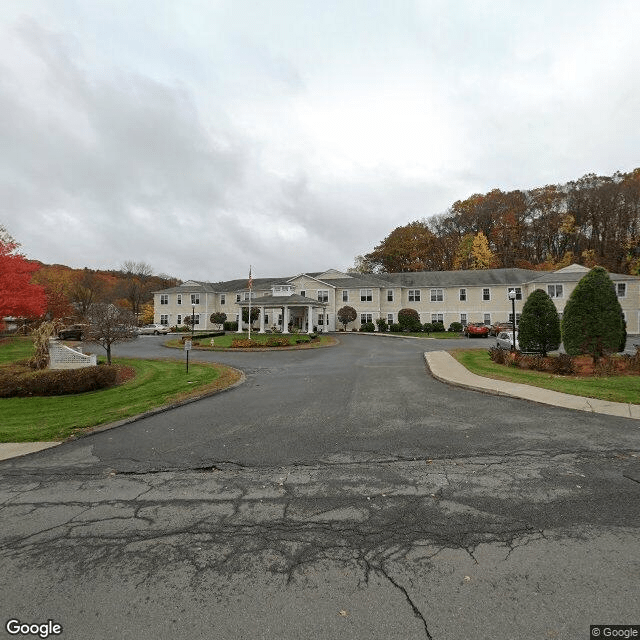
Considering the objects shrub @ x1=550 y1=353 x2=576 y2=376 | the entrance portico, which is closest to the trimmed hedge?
shrub @ x1=550 y1=353 x2=576 y2=376

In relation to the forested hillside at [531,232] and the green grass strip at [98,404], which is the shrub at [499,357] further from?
the forested hillside at [531,232]

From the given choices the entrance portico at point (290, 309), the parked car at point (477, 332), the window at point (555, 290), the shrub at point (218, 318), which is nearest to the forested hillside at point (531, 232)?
the window at point (555, 290)

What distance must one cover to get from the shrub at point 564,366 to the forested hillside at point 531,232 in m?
48.7

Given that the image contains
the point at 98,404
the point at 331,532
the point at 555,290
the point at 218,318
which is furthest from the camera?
the point at 218,318

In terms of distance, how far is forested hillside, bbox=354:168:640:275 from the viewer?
2277 inches

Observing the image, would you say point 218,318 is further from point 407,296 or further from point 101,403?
point 101,403

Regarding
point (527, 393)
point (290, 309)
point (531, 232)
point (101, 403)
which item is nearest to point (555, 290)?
point (531, 232)

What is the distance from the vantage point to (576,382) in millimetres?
11977

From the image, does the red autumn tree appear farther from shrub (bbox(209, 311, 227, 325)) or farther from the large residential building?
shrub (bbox(209, 311, 227, 325))

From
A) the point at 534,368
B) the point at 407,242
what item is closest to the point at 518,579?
the point at 534,368

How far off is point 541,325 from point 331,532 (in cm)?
1630

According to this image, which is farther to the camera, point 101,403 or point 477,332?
point 477,332

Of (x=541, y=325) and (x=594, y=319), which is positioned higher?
(x=594, y=319)

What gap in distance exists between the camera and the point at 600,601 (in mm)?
2838
